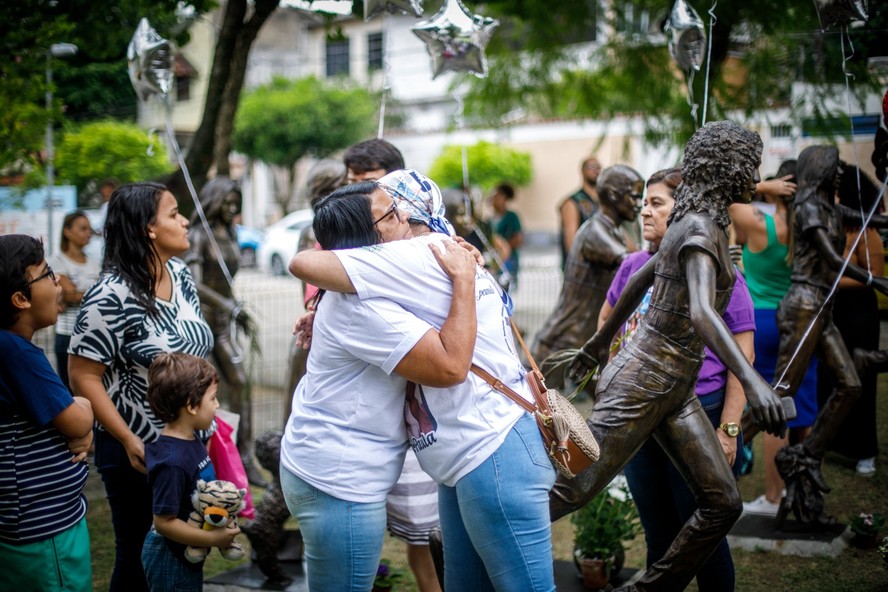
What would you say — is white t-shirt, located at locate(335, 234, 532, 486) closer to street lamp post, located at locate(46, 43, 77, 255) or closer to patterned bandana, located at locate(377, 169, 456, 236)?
patterned bandana, located at locate(377, 169, 456, 236)

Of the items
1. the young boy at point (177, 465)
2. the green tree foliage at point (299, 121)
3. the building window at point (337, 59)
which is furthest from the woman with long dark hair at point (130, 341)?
the building window at point (337, 59)

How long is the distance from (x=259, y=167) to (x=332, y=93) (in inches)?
332

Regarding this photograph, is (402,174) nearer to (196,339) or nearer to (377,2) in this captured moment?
(196,339)

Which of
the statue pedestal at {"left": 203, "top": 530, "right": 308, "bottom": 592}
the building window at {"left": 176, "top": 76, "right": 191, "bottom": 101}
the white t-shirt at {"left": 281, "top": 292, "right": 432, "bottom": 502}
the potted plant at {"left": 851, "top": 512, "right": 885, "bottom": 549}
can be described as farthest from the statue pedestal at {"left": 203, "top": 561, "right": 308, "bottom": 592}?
the building window at {"left": 176, "top": 76, "right": 191, "bottom": 101}

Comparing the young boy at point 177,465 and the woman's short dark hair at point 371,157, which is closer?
the young boy at point 177,465

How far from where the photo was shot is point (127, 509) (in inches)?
144

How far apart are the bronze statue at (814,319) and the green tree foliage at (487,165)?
26.5m

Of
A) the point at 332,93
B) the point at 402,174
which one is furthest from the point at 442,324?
the point at 332,93

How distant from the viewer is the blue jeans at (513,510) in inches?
104

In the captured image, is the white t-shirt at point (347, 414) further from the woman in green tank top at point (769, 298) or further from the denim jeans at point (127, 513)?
the woman in green tank top at point (769, 298)

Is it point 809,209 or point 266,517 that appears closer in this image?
point 266,517

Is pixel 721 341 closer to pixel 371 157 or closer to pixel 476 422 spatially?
pixel 476 422

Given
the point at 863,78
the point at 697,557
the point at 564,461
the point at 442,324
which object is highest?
the point at 863,78

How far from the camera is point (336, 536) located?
8.98ft
